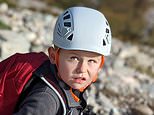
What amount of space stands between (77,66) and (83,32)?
250 mm

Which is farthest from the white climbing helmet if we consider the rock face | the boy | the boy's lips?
the rock face

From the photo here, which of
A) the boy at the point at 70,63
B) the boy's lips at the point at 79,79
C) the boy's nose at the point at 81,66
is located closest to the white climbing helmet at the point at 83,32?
the boy at the point at 70,63

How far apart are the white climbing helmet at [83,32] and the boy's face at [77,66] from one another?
0.19 feet

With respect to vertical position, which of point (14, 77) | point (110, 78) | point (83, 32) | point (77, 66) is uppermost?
point (83, 32)

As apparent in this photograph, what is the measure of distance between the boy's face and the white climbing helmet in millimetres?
57

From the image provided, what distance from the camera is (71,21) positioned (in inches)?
169

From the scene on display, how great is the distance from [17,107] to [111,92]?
4633 mm

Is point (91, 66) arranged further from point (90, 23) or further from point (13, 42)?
point (13, 42)

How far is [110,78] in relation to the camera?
9766 millimetres

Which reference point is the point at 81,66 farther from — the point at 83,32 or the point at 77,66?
the point at 83,32

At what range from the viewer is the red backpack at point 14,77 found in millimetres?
4344

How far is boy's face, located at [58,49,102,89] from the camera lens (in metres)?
4.22

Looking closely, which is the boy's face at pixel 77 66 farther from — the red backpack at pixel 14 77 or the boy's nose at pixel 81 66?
the red backpack at pixel 14 77

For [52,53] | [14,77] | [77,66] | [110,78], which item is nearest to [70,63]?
[77,66]
